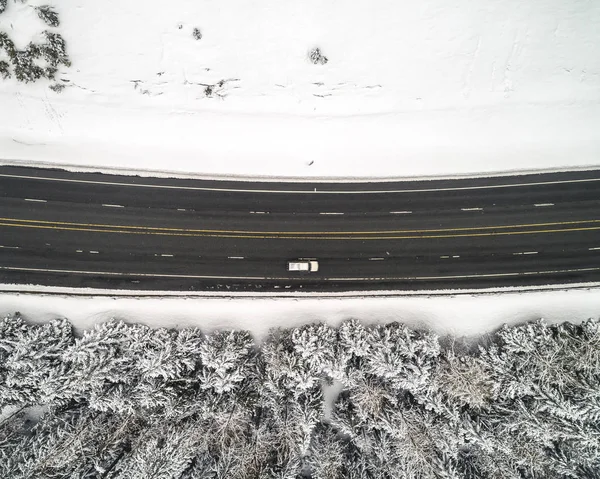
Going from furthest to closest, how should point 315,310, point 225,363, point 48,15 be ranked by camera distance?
point 315,310 → point 48,15 → point 225,363

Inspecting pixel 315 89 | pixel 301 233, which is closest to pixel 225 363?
pixel 301 233

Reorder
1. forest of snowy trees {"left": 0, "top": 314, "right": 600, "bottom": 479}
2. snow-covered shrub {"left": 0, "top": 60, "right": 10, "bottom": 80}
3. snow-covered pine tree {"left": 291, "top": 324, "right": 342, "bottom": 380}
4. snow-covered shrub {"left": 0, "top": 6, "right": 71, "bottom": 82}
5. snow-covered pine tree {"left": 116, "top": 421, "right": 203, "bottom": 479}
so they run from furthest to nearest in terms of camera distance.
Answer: snow-covered shrub {"left": 0, "top": 60, "right": 10, "bottom": 80}
snow-covered shrub {"left": 0, "top": 6, "right": 71, "bottom": 82}
snow-covered pine tree {"left": 291, "top": 324, "right": 342, "bottom": 380}
forest of snowy trees {"left": 0, "top": 314, "right": 600, "bottom": 479}
snow-covered pine tree {"left": 116, "top": 421, "right": 203, "bottom": 479}

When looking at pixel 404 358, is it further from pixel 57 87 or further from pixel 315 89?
pixel 57 87

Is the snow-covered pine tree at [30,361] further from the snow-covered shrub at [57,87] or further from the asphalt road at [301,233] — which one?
the snow-covered shrub at [57,87]

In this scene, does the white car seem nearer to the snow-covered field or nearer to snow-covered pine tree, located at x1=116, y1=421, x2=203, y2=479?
the snow-covered field

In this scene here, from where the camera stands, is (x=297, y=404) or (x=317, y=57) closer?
(x=297, y=404)

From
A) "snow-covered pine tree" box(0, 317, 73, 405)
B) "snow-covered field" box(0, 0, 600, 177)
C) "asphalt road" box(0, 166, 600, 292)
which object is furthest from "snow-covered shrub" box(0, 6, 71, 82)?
"snow-covered pine tree" box(0, 317, 73, 405)
